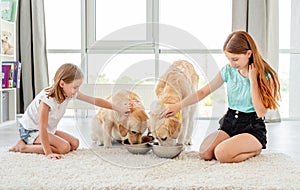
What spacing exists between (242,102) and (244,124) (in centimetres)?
A: 10

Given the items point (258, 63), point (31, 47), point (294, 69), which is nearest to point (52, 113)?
point (258, 63)

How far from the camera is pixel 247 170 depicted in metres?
1.73

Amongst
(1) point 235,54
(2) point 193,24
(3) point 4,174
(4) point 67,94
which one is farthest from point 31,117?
(2) point 193,24

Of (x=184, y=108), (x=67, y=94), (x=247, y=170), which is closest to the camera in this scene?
(x=247, y=170)

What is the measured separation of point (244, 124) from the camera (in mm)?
→ 2010

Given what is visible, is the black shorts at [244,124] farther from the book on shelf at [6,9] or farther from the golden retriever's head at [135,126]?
the book on shelf at [6,9]

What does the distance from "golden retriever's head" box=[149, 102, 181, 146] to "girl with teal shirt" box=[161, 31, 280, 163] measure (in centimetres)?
3

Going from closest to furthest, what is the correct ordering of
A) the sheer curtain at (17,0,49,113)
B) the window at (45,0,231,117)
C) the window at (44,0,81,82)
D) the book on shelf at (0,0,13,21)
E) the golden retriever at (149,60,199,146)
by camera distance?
the golden retriever at (149,60,199,146) < the book on shelf at (0,0,13,21) < the sheer curtain at (17,0,49,113) < the window at (45,0,231,117) < the window at (44,0,81,82)

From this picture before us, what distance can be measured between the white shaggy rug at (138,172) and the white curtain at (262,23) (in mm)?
1983

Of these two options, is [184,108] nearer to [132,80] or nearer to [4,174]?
[132,80]

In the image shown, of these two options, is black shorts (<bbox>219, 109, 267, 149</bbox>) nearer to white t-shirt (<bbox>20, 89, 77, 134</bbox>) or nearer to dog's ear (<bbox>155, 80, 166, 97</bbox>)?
dog's ear (<bbox>155, 80, 166, 97</bbox>)

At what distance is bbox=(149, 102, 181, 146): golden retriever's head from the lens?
6.18 ft

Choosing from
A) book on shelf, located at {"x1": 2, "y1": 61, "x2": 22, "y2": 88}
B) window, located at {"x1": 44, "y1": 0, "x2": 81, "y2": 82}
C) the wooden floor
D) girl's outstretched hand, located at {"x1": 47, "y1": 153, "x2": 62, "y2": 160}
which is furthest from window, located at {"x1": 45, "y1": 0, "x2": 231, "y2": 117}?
girl's outstretched hand, located at {"x1": 47, "y1": 153, "x2": 62, "y2": 160}

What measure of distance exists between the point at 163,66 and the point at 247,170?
1.79 ft
